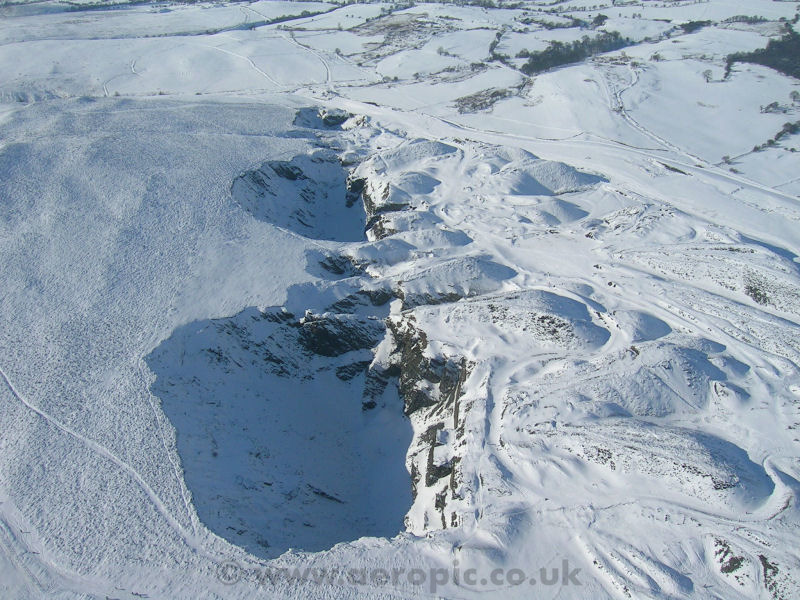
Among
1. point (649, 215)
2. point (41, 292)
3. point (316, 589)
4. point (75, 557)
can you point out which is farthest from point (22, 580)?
point (649, 215)

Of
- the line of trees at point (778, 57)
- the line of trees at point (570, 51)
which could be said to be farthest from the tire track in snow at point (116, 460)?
the line of trees at point (778, 57)

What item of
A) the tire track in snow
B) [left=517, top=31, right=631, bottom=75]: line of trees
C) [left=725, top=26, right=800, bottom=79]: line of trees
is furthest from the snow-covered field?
[left=517, top=31, right=631, bottom=75]: line of trees

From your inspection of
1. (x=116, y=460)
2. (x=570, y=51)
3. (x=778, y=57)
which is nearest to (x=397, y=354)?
(x=116, y=460)

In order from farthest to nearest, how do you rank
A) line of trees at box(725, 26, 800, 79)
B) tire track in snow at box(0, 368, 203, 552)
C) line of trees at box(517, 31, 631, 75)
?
1. line of trees at box(517, 31, 631, 75)
2. line of trees at box(725, 26, 800, 79)
3. tire track in snow at box(0, 368, 203, 552)

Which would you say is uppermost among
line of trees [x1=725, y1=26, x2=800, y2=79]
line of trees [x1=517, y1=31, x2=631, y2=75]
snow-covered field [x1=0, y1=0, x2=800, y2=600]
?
snow-covered field [x1=0, y1=0, x2=800, y2=600]

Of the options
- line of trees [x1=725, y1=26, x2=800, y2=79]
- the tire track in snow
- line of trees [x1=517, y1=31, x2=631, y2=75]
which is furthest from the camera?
line of trees [x1=517, y1=31, x2=631, y2=75]

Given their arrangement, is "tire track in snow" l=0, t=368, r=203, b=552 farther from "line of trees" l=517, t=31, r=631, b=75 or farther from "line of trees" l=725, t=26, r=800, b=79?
"line of trees" l=725, t=26, r=800, b=79

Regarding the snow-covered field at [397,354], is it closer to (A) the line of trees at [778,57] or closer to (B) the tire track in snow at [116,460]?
(B) the tire track in snow at [116,460]

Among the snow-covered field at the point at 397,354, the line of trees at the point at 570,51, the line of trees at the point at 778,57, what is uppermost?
the snow-covered field at the point at 397,354
